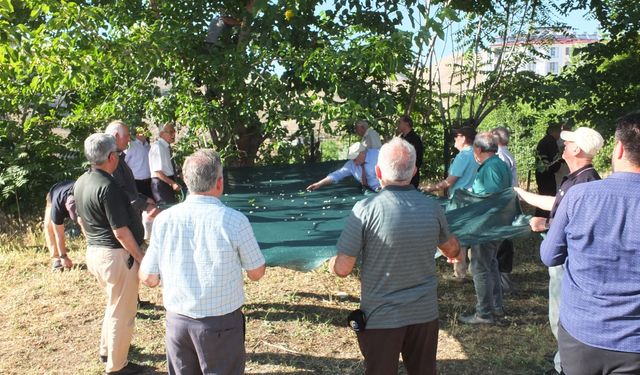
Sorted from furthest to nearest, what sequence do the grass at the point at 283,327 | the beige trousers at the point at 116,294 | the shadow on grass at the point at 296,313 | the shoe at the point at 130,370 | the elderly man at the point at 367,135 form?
the elderly man at the point at 367,135 → the shadow on grass at the point at 296,313 → the grass at the point at 283,327 → the shoe at the point at 130,370 → the beige trousers at the point at 116,294

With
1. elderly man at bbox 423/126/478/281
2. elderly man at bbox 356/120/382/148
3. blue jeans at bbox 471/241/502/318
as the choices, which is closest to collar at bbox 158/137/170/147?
elderly man at bbox 356/120/382/148

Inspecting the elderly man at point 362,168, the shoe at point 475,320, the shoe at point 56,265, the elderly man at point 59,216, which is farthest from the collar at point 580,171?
the shoe at point 56,265

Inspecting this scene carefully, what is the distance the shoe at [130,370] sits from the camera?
4.02 m

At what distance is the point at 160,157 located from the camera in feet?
21.5

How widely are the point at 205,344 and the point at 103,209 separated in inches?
54.2

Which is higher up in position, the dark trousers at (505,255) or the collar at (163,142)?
the collar at (163,142)

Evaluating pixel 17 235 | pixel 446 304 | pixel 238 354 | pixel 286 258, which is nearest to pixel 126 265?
pixel 286 258

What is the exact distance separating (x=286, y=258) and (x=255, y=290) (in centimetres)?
186

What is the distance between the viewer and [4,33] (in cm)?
430

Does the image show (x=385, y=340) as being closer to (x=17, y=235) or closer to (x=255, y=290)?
(x=255, y=290)

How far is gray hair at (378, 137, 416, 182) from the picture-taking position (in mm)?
2828

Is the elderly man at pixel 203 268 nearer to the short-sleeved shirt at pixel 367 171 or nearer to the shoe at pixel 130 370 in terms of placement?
the shoe at pixel 130 370

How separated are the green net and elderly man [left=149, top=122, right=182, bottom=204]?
24.5 inches

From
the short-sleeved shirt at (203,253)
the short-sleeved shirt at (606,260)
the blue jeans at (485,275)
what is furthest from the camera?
the blue jeans at (485,275)
